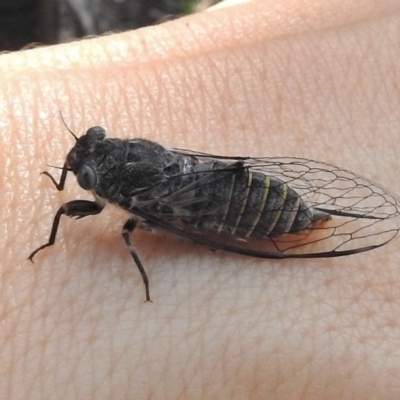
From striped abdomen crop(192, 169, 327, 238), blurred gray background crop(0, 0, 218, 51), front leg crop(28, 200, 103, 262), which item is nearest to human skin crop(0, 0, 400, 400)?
front leg crop(28, 200, 103, 262)

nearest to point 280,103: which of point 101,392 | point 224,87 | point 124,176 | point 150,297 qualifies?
point 224,87

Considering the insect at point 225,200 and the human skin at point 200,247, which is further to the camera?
the insect at point 225,200

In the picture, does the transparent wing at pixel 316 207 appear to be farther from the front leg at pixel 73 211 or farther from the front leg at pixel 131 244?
the front leg at pixel 73 211

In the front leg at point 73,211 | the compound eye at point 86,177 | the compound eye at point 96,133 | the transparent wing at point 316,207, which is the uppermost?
the compound eye at point 96,133

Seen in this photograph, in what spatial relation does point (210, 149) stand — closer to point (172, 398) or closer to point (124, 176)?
point (124, 176)

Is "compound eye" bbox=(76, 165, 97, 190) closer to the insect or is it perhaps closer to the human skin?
the insect

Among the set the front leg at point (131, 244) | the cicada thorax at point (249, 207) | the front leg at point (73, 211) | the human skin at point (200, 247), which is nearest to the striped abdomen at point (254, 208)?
the cicada thorax at point (249, 207)

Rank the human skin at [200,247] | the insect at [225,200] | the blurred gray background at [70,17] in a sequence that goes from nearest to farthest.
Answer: the human skin at [200,247] < the insect at [225,200] < the blurred gray background at [70,17]
